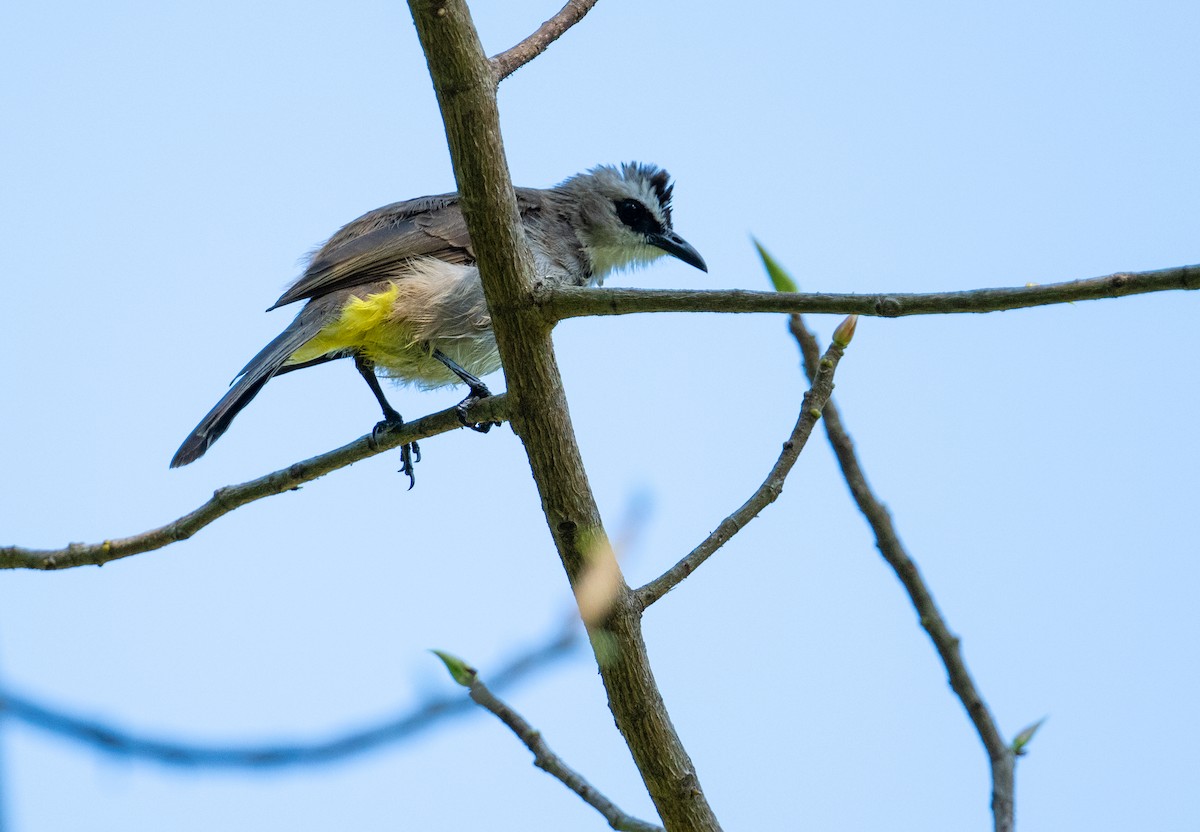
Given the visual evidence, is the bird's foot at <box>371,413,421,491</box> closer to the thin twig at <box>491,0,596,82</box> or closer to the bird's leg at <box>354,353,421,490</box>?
the bird's leg at <box>354,353,421,490</box>

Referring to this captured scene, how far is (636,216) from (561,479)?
12.2ft

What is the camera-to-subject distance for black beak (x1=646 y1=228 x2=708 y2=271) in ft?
22.5

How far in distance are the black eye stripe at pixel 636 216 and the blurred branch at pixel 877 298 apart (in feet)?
12.1

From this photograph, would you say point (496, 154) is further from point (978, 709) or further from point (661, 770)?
point (978, 709)

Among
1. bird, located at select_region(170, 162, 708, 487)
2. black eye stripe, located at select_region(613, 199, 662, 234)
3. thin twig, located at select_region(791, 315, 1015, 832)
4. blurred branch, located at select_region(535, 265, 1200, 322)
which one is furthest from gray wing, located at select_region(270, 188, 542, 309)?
blurred branch, located at select_region(535, 265, 1200, 322)

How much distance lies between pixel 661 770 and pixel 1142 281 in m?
1.76

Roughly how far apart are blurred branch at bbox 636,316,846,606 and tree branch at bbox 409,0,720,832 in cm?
12

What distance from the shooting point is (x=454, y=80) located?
2.93 meters

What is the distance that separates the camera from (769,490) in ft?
11.4

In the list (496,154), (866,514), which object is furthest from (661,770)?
(496,154)

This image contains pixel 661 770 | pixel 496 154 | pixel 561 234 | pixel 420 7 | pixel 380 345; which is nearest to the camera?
pixel 420 7

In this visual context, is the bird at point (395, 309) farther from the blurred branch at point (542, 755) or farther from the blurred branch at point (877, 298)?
the blurred branch at point (877, 298)

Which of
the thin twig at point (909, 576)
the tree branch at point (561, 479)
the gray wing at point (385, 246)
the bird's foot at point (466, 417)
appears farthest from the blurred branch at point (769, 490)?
the gray wing at point (385, 246)

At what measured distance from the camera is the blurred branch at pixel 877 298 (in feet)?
7.47
